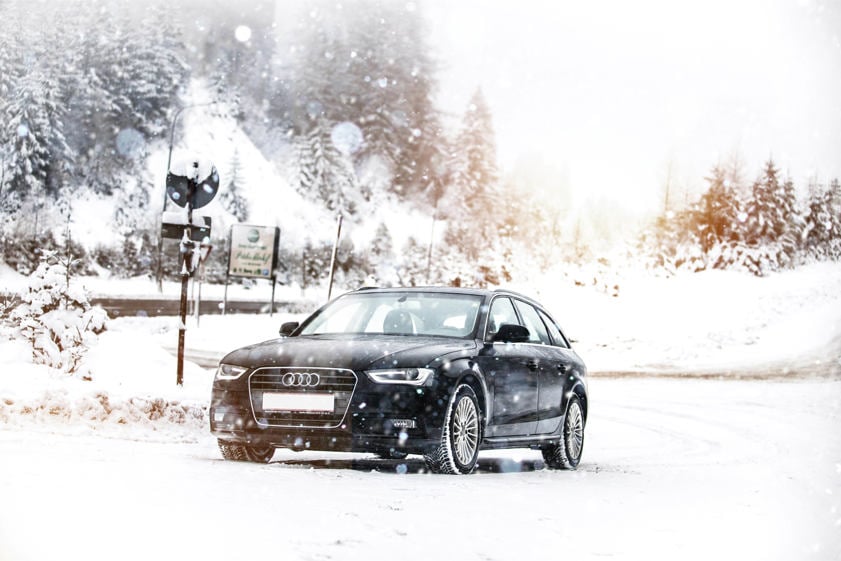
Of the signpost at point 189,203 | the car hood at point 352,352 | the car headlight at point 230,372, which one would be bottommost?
the car headlight at point 230,372

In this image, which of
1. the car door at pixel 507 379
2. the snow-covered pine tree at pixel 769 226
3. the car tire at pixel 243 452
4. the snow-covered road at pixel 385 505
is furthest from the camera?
the snow-covered pine tree at pixel 769 226

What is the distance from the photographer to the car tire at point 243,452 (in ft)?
28.0

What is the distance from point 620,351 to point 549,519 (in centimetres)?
2472

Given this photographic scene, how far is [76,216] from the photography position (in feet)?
211

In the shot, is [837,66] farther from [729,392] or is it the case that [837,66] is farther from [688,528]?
[688,528]

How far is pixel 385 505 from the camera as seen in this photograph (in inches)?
238

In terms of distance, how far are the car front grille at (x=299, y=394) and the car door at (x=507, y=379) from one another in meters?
1.23

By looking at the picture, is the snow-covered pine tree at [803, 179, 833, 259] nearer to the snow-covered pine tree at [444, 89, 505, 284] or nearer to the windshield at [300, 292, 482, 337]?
the windshield at [300, 292, 482, 337]

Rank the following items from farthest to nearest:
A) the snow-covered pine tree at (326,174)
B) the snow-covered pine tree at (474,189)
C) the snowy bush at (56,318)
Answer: the snow-covered pine tree at (326,174)
the snow-covered pine tree at (474,189)
the snowy bush at (56,318)

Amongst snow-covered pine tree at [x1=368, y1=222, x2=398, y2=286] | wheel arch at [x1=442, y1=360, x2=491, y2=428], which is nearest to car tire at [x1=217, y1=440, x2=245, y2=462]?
wheel arch at [x1=442, y1=360, x2=491, y2=428]

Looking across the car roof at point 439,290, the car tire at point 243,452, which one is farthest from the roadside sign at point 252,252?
the car tire at point 243,452

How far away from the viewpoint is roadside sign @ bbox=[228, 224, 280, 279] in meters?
45.8

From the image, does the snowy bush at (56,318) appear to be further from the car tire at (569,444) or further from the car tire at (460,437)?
the car tire at (460,437)

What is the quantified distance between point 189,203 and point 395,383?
6007mm
